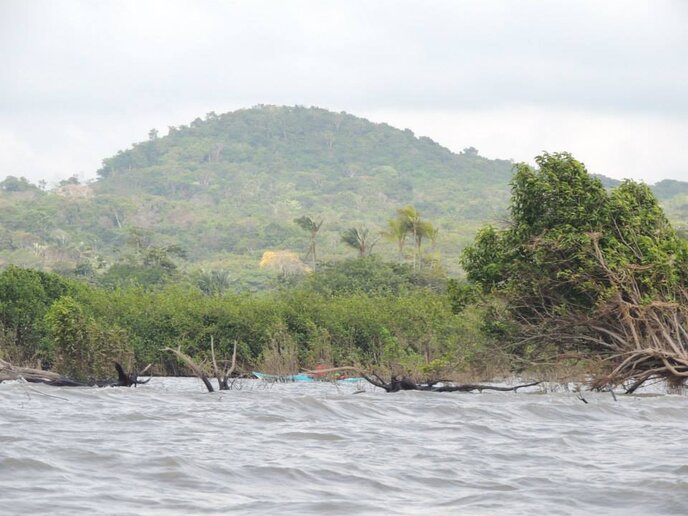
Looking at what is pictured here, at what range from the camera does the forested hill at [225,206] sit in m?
118

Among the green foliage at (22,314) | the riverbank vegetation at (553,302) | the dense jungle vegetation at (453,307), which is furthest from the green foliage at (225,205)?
the riverbank vegetation at (553,302)

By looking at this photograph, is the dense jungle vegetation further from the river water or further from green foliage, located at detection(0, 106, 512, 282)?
green foliage, located at detection(0, 106, 512, 282)

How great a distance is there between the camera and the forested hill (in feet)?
387

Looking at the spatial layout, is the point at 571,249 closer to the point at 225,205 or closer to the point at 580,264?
the point at 580,264

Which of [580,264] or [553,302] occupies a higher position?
[580,264]

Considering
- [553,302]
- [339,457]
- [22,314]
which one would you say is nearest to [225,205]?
[22,314]

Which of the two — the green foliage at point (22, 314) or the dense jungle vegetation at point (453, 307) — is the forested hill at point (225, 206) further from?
the green foliage at point (22, 314)

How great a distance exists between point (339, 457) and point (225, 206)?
153859 mm

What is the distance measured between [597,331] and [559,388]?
14.9ft

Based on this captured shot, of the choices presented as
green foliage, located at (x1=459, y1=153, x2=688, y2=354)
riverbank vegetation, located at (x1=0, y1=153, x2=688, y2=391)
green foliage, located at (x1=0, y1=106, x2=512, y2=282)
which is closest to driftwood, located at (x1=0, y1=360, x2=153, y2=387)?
riverbank vegetation, located at (x1=0, y1=153, x2=688, y2=391)

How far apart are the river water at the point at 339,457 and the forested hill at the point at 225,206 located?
63.3m

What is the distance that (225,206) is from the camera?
6545 inches

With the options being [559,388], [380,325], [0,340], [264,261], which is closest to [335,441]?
[559,388]

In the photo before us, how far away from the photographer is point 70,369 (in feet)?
93.5
